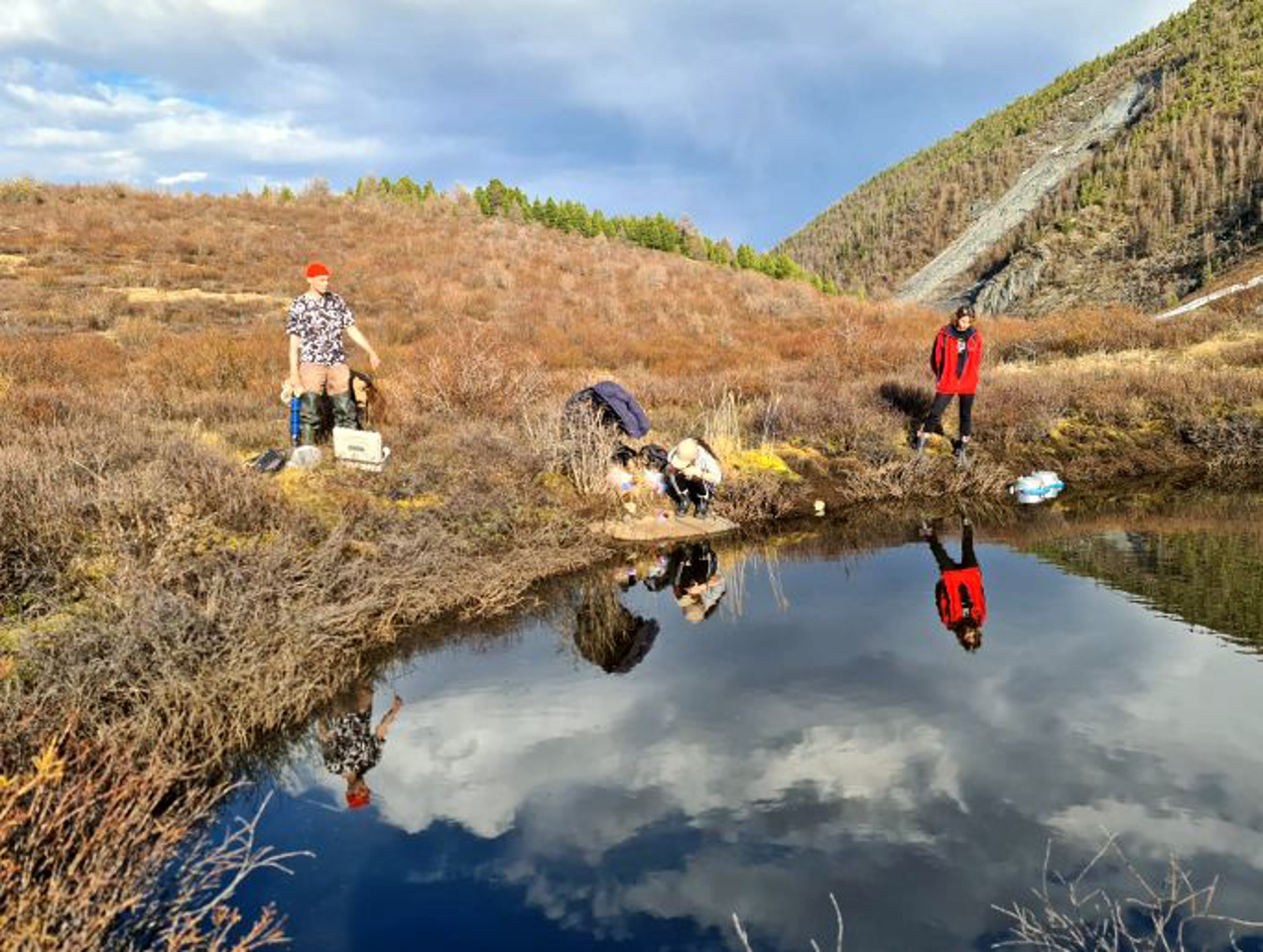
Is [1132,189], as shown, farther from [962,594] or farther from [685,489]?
[962,594]

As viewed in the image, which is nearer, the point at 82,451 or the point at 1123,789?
the point at 1123,789

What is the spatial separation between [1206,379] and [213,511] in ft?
48.7

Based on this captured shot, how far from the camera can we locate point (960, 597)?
23.5 feet

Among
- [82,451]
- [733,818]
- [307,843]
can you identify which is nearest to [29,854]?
[307,843]

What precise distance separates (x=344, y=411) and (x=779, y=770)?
6419 mm

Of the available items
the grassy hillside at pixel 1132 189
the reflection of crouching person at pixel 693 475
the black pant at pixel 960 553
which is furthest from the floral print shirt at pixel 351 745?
the grassy hillside at pixel 1132 189

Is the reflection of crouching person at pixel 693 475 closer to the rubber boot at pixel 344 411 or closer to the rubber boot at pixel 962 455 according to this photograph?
the rubber boot at pixel 344 411

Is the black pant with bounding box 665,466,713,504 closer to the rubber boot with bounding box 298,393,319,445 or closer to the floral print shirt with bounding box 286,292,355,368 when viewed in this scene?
the floral print shirt with bounding box 286,292,355,368

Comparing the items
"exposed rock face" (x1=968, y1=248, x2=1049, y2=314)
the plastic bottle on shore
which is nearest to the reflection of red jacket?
the plastic bottle on shore

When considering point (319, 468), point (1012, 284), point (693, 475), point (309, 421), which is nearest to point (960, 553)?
point (693, 475)

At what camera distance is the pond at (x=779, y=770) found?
3486mm

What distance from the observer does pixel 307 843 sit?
155 inches

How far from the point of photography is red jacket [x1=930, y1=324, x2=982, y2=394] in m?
10.6

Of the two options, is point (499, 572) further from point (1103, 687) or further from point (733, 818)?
point (1103, 687)
